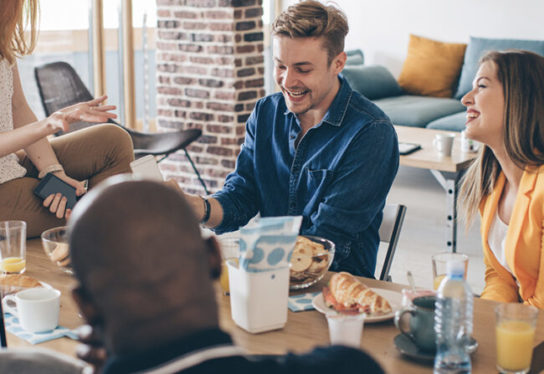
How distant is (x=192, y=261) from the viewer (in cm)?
75

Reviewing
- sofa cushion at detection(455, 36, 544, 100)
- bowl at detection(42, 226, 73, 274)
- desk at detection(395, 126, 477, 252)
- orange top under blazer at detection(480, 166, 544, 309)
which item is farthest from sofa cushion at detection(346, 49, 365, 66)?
bowl at detection(42, 226, 73, 274)

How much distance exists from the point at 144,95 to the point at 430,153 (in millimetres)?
2249

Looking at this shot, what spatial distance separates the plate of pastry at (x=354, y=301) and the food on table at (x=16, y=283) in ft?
2.05

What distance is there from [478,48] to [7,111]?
191 inches

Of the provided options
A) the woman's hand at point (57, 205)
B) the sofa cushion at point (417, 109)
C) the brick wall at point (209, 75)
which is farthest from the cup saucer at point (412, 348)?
the sofa cushion at point (417, 109)

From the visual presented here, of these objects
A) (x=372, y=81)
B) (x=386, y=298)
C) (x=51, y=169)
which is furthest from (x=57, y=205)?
(x=372, y=81)

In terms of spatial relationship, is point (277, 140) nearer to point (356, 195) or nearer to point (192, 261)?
point (356, 195)

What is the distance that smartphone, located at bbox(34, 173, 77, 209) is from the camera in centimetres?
226

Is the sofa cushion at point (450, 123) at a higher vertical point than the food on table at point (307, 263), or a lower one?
lower

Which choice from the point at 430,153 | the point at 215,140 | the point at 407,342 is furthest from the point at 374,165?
the point at 215,140

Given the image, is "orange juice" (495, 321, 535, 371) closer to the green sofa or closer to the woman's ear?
the woman's ear

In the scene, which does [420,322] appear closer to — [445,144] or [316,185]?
[316,185]

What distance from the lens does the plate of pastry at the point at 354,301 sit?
4.96ft

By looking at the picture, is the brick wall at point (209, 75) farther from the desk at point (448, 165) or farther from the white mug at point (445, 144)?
the white mug at point (445, 144)
